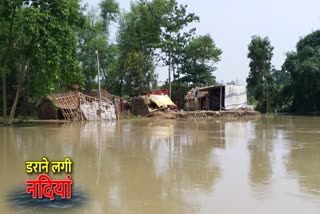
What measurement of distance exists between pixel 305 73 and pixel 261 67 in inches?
166

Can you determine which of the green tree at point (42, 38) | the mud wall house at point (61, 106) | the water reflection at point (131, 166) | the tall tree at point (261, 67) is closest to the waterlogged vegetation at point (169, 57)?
the tall tree at point (261, 67)

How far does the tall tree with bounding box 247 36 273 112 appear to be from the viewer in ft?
128

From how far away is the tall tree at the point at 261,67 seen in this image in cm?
3895

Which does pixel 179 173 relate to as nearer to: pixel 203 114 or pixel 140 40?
pixel 203 114

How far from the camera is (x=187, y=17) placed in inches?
1551

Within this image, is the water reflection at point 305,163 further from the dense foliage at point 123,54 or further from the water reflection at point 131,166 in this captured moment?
the dense foliage at point 123,54

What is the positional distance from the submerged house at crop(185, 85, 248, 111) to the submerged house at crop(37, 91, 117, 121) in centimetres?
1027

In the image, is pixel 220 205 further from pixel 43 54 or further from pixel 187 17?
pixel 187 17

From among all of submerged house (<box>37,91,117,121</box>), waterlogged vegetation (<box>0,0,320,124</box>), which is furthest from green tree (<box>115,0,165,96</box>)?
submerged house (<box>37,91,117,121</box>)

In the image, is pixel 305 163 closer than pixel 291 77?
Yes

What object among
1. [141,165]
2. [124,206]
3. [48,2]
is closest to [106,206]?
[124,206]

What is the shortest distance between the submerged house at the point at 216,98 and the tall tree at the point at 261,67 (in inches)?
115

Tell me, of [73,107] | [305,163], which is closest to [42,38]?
[73,107]

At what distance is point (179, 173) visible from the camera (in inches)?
345
